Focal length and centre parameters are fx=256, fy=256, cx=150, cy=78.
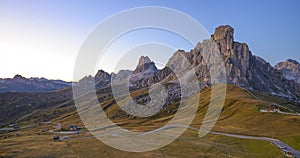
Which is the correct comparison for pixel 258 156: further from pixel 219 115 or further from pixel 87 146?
pixel 219 115

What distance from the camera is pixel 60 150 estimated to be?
72125 millimetres

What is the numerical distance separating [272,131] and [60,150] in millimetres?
73235

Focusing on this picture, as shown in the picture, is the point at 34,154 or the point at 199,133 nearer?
the point at 34,154

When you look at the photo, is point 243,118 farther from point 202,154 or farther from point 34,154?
point 34,154

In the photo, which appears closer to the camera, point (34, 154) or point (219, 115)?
point (34, 154)

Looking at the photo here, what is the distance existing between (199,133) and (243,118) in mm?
39186

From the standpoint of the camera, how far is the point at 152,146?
249ft

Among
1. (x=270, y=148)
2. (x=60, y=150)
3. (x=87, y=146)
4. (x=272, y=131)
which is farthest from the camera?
(x=272, y=131)

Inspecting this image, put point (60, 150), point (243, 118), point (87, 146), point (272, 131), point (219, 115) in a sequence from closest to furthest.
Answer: point (60, 150) < point (87, 146) < point (272, 131) < point (243, 118) < point (219, 115)

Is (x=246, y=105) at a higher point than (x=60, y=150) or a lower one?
higher

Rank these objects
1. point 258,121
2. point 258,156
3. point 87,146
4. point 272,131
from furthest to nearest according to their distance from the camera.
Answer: point 258,121, point 272,131, point 87,146, point 258,156

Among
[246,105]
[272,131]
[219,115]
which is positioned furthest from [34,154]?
[246,105]

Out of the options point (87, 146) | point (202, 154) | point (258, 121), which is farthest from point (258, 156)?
point (258, 121)

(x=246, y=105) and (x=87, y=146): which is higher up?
(x=246, y=105)
